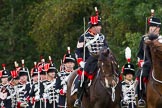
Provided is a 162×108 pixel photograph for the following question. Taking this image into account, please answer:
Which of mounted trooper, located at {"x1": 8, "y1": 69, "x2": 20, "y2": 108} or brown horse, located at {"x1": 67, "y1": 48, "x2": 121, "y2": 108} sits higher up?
brown horse, located at {"x1": 67, "y1": 48, "x2": 121, "y2": 108}

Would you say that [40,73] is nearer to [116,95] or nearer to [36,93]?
[36,93]

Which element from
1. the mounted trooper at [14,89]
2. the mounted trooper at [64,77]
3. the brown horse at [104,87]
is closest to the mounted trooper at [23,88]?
the mounted trooper at [14,89]

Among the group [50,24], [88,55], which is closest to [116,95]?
[88,55]

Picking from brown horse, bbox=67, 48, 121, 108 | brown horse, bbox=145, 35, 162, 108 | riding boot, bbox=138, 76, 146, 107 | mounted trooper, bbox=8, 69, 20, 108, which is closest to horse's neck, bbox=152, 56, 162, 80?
brown horse, bbox=145, 35, 162, 108

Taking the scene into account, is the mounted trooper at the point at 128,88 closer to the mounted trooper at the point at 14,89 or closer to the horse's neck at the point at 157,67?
the horse's neck at the point at 157,67

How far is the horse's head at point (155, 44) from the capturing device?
1355 cm

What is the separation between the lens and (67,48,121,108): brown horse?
14914mm

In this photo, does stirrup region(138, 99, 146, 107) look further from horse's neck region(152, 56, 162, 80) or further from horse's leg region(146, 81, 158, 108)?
horse's neck region(152, 56, 162, 80)

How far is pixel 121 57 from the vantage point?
27.2 meters

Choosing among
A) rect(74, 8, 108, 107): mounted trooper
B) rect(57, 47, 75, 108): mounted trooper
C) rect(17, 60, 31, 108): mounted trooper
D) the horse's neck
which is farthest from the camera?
rect(17, 60, 31, 108): mounted trooper

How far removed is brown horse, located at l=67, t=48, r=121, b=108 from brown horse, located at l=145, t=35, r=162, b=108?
2.82 ft

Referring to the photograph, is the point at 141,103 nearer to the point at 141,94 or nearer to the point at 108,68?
the point at 141,94

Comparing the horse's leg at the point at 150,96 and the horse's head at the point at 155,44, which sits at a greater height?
the horse's head at the point at 155,44

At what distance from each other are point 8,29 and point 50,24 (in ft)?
21.3
